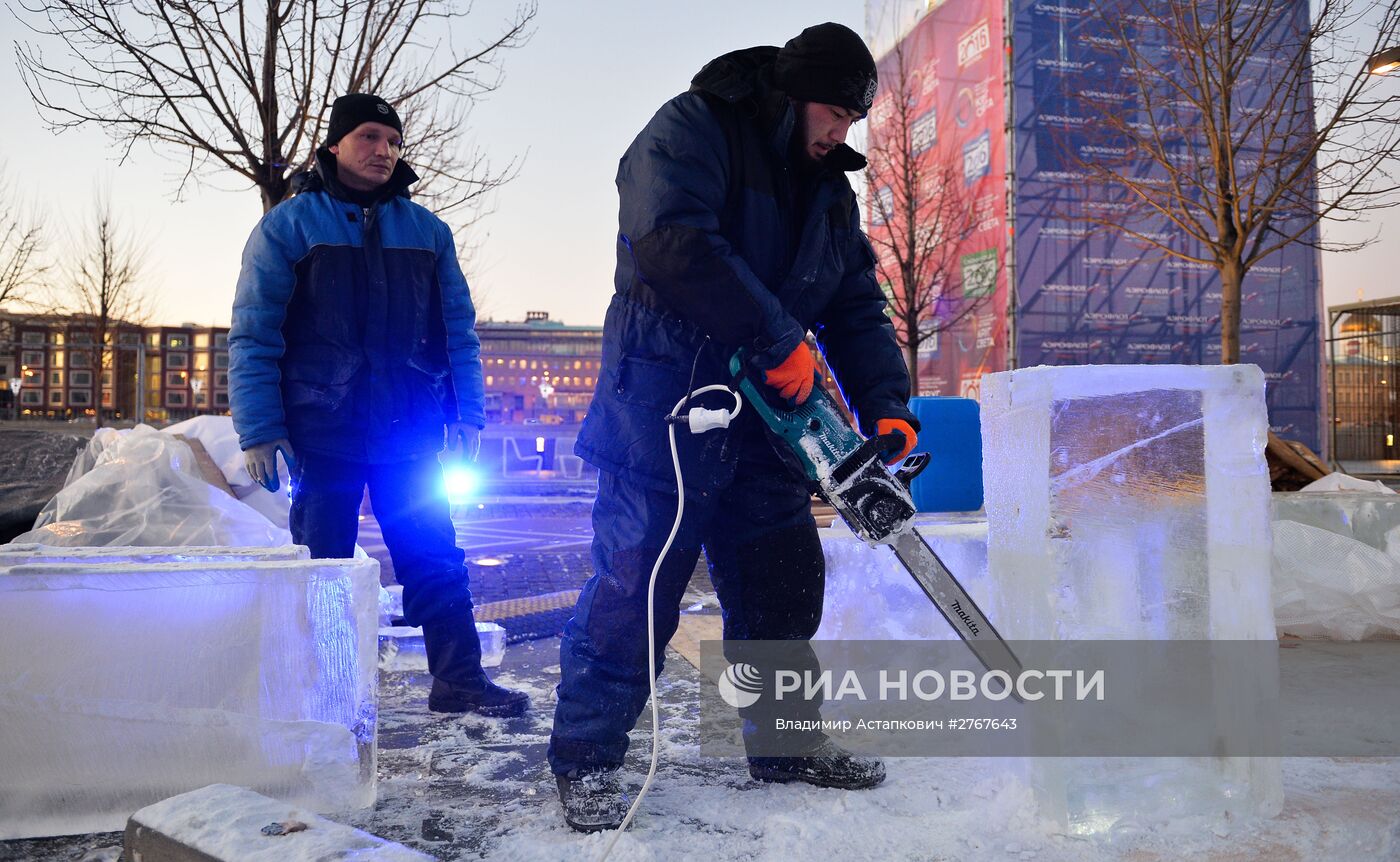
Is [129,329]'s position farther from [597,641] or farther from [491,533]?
[597,641]

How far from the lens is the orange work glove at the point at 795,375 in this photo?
6.61 feet

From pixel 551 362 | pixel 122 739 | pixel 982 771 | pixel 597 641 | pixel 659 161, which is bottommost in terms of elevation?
pixel 982 771

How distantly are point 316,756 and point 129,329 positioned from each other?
31.1m

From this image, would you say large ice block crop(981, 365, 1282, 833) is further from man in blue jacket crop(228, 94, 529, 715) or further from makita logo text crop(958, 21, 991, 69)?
makita logo text crop(958, 21, 991, 69)

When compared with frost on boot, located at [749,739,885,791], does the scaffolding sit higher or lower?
higher

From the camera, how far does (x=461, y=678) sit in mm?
2889

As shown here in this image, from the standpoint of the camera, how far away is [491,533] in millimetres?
8227

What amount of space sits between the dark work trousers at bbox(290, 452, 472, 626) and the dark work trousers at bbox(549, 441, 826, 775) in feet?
3.04

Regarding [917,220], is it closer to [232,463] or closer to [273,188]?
[273,188]

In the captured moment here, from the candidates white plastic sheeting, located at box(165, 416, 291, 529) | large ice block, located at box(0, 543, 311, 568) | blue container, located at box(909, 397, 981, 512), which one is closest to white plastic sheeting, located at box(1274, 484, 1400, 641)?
blue container, located at box(909, 397, 981, 512)

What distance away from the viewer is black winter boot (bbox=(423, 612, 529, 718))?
2.87 meters

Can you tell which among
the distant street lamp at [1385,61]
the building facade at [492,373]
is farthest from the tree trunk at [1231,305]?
the building facade at [492,373]

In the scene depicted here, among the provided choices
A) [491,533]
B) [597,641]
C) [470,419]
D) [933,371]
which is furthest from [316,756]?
[933,371]

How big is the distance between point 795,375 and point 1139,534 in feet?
2.59
